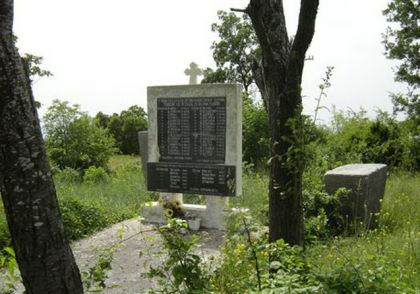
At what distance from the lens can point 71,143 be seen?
16.2 meters

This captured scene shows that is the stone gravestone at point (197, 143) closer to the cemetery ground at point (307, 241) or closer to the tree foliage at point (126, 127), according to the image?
the cemetery ground at point (307, 241)

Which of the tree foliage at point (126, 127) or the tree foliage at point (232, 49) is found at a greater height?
the tree foliage at point (232, 49)

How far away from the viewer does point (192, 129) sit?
26.3 feet

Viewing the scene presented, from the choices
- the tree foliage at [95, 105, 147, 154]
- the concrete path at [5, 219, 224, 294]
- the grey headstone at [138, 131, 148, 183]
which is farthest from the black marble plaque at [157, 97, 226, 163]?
the tree foliage at [95, 105, 147, 154]

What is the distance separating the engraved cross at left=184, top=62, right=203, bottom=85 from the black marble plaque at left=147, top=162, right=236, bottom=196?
1.59 metres

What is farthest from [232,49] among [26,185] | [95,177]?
[26,185]

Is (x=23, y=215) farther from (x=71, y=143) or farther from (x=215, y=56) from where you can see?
(x=215, y=56)

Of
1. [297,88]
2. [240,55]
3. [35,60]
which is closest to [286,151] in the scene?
[297,88]

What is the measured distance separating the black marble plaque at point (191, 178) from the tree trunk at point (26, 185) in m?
5.00

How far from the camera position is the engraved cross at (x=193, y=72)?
8906 mm

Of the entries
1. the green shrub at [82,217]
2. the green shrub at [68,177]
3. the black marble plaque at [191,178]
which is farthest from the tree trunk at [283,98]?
the green shrub at [68,177]

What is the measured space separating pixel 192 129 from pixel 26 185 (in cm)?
550

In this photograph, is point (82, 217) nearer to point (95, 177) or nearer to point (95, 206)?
point (95, 206)

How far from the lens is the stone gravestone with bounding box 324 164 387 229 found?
23.5ft
